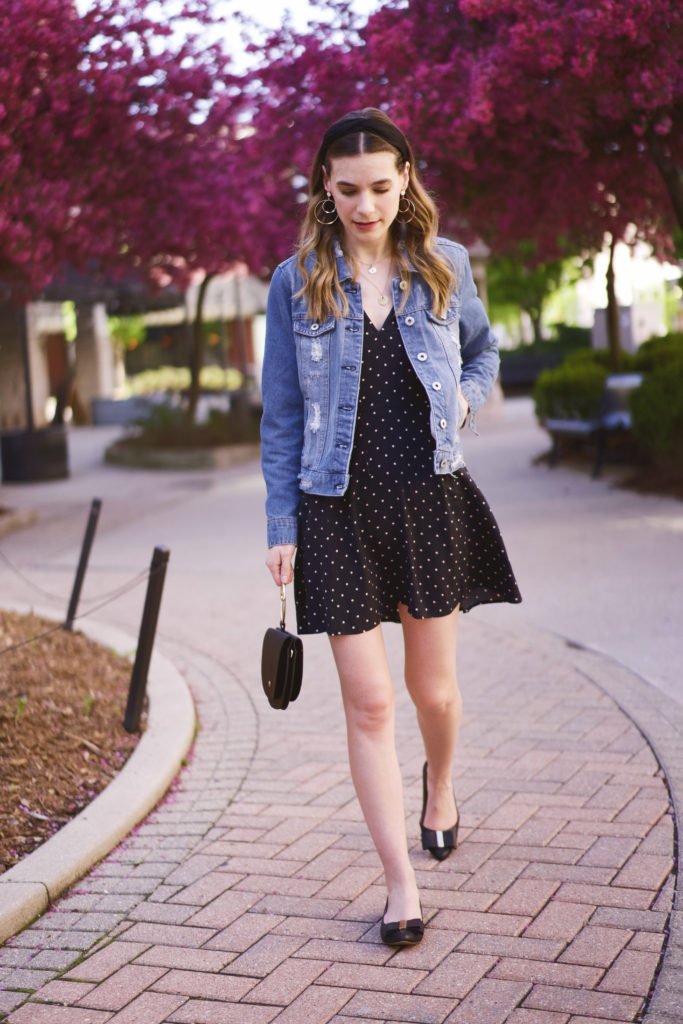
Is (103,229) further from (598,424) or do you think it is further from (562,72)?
(598,424)

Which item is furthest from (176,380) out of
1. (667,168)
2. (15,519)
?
(667,168)

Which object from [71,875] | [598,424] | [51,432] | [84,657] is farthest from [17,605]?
[51,432]

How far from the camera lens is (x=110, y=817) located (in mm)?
4016

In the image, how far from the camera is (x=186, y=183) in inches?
465

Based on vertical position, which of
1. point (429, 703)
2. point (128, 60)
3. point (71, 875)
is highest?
point (128, 60)

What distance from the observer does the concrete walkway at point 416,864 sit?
2893 mm

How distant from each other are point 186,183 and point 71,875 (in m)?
9.16

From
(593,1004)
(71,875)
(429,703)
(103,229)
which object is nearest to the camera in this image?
(593,1004)

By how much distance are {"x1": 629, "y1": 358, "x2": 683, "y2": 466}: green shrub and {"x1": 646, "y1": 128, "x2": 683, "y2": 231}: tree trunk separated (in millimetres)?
2016

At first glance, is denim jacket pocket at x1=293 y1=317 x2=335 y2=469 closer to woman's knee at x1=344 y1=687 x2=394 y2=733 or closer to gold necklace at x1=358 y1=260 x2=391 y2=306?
gold necklace at x1=358 y1=260 x2=391 y2=306

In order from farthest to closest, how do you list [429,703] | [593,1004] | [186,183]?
[186,183], [429,703], [593,1004]

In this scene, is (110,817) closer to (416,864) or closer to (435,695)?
(416,864)

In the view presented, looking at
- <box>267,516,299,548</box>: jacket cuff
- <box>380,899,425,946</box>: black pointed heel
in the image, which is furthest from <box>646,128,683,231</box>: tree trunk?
<box>380,899,425,946</box>: black pointed heel

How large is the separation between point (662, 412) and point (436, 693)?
28.5 feet
